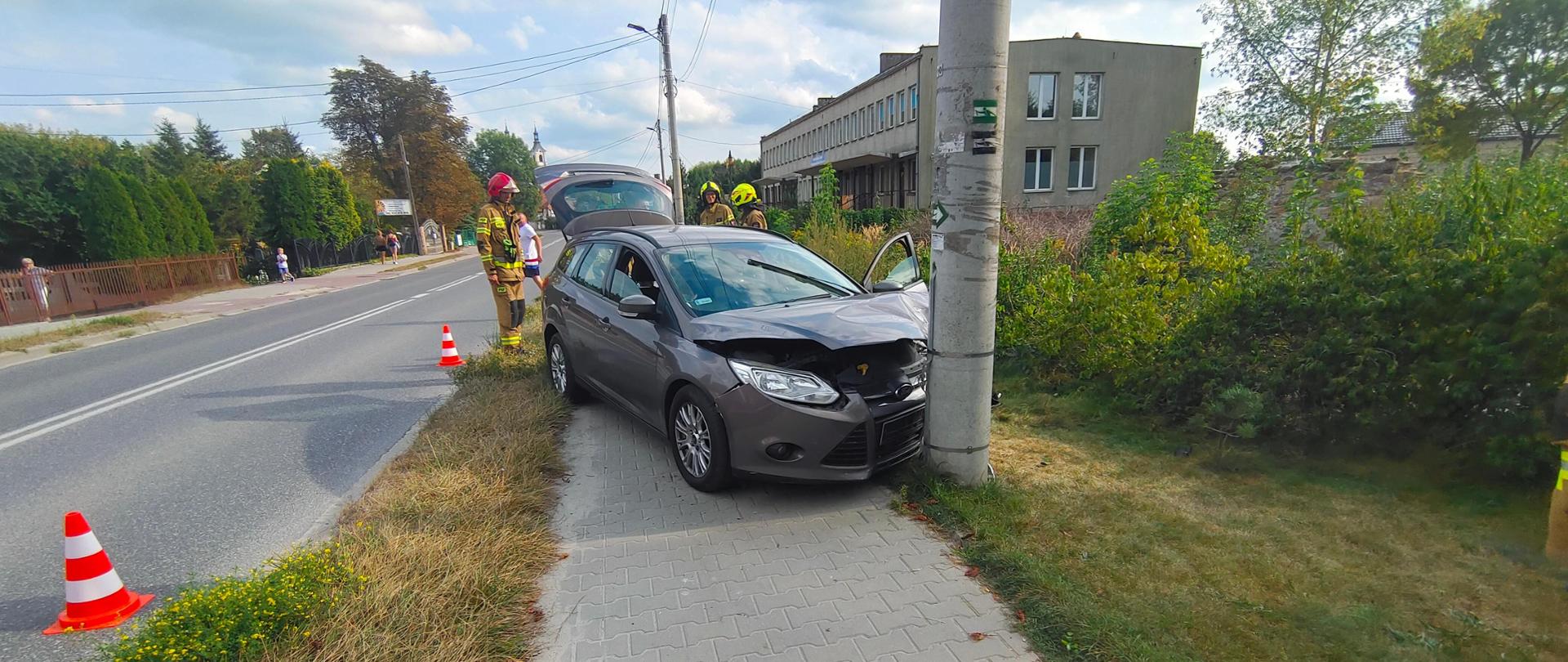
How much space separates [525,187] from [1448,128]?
92.1 m

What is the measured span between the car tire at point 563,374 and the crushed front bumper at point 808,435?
2673 mm

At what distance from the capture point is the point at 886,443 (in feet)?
12.8

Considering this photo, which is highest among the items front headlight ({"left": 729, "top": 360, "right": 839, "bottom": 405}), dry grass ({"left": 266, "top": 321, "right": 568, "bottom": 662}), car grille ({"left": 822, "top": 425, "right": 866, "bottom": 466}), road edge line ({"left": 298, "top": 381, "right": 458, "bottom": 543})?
front headlight ({"left": 729, "top": 360, "right": 839, "bottom": 405})

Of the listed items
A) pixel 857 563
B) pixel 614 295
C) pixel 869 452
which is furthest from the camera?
pixel 614 295

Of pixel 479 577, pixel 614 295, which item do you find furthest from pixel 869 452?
pixel 614 295

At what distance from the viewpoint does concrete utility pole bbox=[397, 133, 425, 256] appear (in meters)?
41.4

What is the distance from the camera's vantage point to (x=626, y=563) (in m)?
3.35

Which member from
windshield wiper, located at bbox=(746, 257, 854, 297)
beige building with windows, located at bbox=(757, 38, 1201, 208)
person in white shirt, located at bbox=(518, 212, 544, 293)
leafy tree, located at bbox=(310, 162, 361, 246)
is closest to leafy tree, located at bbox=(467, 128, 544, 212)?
leafy tree, located at bbox=(310, 162, 361, 246)

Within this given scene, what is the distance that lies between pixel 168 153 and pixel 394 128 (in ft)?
41.8

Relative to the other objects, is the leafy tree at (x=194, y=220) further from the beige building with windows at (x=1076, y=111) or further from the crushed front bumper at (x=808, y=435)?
the crushed front bumper at (x=808, y=435)

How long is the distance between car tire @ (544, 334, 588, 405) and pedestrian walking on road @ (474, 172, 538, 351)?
1.46 m

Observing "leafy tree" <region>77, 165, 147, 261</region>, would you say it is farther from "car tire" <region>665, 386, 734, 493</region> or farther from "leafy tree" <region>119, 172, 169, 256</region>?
"car tire" <region>665, 386, 734, 493</region>

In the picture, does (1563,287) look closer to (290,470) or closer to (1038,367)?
(1038,367)

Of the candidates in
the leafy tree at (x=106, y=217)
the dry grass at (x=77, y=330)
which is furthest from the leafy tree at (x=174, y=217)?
the dry grass at (x=77, y=330)
